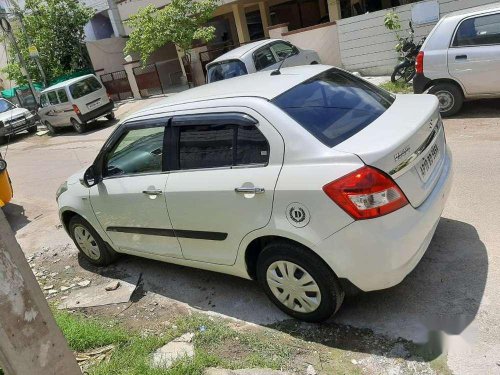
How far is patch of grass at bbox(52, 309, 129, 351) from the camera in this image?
347 cm

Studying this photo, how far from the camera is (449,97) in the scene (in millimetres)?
7348

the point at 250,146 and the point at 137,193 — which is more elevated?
the point at 250,146

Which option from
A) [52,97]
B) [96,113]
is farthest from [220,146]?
[52,97]

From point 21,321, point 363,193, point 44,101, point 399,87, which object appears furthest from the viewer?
point 44,101

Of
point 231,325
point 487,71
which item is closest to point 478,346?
point 231,325

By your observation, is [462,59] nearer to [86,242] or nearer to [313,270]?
[313,270]

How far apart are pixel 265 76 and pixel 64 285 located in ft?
10.0

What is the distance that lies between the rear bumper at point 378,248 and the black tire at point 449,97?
5.03m

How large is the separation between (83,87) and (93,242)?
11730mm

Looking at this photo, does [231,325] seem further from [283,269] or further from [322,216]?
[322,216]

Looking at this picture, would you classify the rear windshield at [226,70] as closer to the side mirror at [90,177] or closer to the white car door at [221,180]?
the side mirror at [90,177]

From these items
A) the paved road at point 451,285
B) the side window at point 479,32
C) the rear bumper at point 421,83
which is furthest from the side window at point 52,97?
the side window at point 479,32

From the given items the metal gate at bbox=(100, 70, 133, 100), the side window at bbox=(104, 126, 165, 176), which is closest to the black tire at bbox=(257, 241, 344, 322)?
the side window at bbox=(104, 126, 165, 176)

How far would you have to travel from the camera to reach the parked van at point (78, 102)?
49.5 ft
